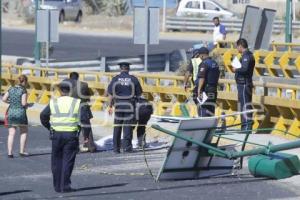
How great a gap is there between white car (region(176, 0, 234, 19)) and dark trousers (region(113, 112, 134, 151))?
35876 millimetres

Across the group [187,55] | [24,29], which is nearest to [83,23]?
[24,29]

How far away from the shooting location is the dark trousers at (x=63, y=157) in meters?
13.9

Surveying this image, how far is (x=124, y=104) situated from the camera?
17953mm

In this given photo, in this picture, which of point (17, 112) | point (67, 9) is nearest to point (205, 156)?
point (17, 112)

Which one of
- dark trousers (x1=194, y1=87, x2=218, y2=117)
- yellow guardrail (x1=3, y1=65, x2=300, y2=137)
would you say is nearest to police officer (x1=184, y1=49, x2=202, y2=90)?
yellow guardrail (x1=3, y1=65, x2=300, y2=137)

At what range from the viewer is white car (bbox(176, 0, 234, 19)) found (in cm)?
5472

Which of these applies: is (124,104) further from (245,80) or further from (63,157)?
(63,157)

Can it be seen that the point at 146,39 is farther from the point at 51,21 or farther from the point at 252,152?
the point at 252,152

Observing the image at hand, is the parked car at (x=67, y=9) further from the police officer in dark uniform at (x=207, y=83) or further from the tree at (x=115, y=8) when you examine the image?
the police officer in dark uniform at (x=207, y=83)

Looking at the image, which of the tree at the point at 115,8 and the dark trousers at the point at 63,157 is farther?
the tree at the point at 115,8

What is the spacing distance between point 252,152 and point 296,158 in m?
0.71

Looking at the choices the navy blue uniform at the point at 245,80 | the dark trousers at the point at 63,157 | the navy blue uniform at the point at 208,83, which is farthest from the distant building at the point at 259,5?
the dark trousers at the point at 63,157

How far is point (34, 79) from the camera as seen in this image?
86.5 feet

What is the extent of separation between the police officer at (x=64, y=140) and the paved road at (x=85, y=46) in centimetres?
2390
